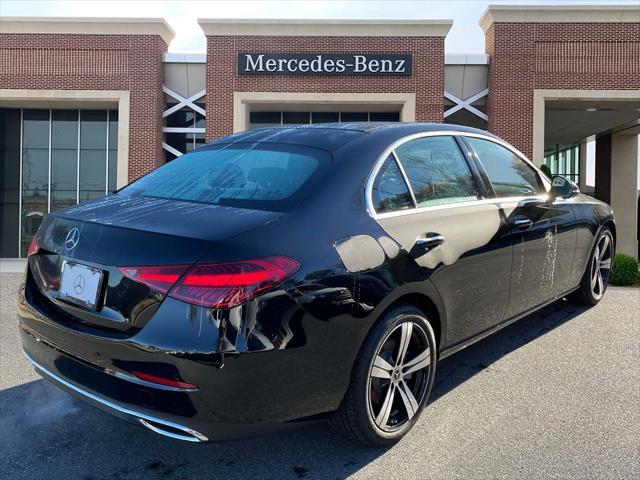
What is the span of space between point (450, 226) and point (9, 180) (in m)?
20.6

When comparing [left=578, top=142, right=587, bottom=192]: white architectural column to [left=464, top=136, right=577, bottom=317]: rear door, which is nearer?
[left=464, top=136, right=577, bottom=317]: rear door

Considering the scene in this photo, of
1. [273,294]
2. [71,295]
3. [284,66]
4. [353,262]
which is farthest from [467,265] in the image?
[284,66]

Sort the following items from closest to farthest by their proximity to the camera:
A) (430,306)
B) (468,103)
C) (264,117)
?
(430,306), (468,103), (264,117)

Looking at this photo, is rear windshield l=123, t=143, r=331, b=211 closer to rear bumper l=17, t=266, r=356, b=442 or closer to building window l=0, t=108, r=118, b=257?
rear bumper l=17, t=266, r=356, b=442

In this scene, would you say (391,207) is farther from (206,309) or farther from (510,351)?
(510,351)

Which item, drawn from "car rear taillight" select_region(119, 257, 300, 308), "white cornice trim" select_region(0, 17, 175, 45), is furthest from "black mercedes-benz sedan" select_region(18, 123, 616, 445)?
"white cornice trim" select_region(0, 17, 175, 45)

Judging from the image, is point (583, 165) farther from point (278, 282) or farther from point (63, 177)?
point (278, 282)

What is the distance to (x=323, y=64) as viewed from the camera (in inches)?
665

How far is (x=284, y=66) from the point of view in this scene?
55.5 ft

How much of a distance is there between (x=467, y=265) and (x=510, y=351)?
1.46m

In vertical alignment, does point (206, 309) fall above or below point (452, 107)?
below

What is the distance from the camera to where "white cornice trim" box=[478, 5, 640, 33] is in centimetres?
1647

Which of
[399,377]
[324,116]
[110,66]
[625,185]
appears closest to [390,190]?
[399,377]

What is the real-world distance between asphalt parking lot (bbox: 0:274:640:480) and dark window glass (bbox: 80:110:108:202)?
53.6ft
